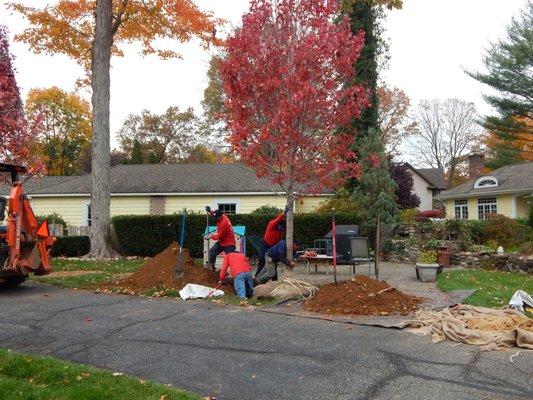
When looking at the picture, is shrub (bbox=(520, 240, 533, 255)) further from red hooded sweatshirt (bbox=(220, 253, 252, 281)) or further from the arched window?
the arched window

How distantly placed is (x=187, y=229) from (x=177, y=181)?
21.8ft

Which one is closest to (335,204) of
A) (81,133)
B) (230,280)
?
(230,280)

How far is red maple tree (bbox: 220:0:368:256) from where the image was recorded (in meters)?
11.3

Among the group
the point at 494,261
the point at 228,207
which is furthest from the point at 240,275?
the point at 228,207

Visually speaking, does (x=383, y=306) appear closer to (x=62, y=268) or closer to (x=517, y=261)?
(x=517, y=261)

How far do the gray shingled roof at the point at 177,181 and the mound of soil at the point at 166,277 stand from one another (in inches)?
466

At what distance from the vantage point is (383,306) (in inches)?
325

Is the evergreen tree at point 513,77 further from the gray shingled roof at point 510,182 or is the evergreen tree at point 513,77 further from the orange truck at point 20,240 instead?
the orange truck at point 20,240

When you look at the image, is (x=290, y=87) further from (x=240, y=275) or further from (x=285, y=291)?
(x=285, y=291)

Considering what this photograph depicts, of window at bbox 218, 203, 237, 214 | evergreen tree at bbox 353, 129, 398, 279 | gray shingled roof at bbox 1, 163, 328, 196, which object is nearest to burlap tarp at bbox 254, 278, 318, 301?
evergreen tree at bbox 353, 129, 398, 279

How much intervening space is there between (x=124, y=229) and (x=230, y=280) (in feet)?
31.3

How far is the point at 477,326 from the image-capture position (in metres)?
6.83

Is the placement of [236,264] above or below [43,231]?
below

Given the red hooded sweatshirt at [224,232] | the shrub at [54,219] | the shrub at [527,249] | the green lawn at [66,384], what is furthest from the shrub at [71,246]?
the shrub at [527,249]
